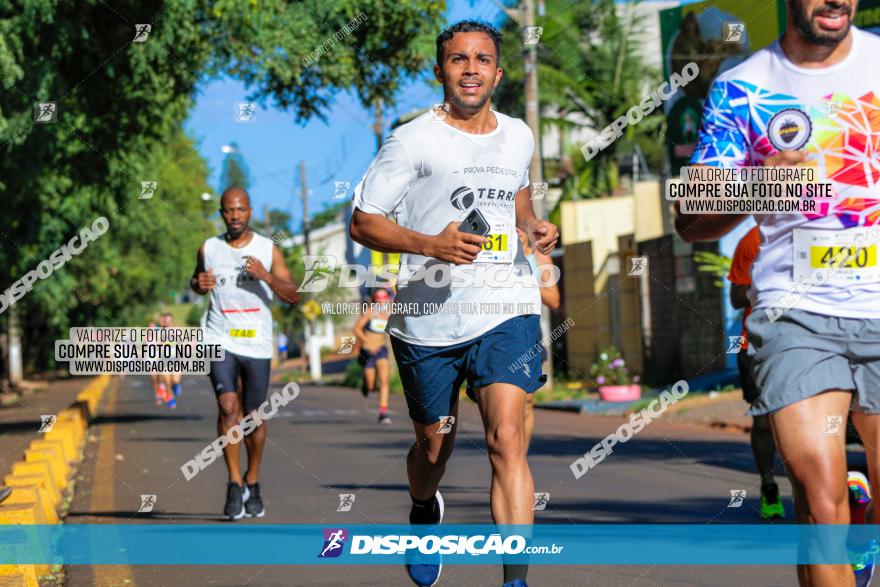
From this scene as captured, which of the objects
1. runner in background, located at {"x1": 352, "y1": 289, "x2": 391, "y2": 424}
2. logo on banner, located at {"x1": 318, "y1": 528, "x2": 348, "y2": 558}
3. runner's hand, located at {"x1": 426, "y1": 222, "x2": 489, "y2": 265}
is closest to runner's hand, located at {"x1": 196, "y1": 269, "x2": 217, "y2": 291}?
logo on banner, located at {"x1": 318, "y1": 528, "x2": 348, "y2": 558}

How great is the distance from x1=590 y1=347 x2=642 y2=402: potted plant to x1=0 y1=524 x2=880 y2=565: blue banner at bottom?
16457 mm

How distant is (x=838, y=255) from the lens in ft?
14.0

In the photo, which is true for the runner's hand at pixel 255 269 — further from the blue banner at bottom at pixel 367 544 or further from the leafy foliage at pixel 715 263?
the leafy foliage at pixel 715 263

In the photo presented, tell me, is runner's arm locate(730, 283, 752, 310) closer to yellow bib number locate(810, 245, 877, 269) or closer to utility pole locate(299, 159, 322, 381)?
yellow bib number locate(810, 245, 877, 269)

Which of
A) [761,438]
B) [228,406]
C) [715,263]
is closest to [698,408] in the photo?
[715,263]

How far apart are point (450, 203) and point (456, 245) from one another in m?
0.46

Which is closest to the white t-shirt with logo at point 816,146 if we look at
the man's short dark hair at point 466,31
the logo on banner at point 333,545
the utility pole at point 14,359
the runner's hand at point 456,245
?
the runner's hand at point 456,245

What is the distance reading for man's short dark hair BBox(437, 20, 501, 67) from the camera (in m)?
5.71

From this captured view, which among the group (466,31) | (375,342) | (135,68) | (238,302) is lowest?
(375,342)

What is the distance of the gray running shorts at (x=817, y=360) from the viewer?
418cm

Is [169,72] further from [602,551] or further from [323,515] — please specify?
[602,551]

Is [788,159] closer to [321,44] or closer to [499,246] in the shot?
[499,246]

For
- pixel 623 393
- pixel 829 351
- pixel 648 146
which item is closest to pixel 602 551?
pixel 829 351

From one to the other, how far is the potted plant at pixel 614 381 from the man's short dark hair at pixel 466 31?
19.4 meters
